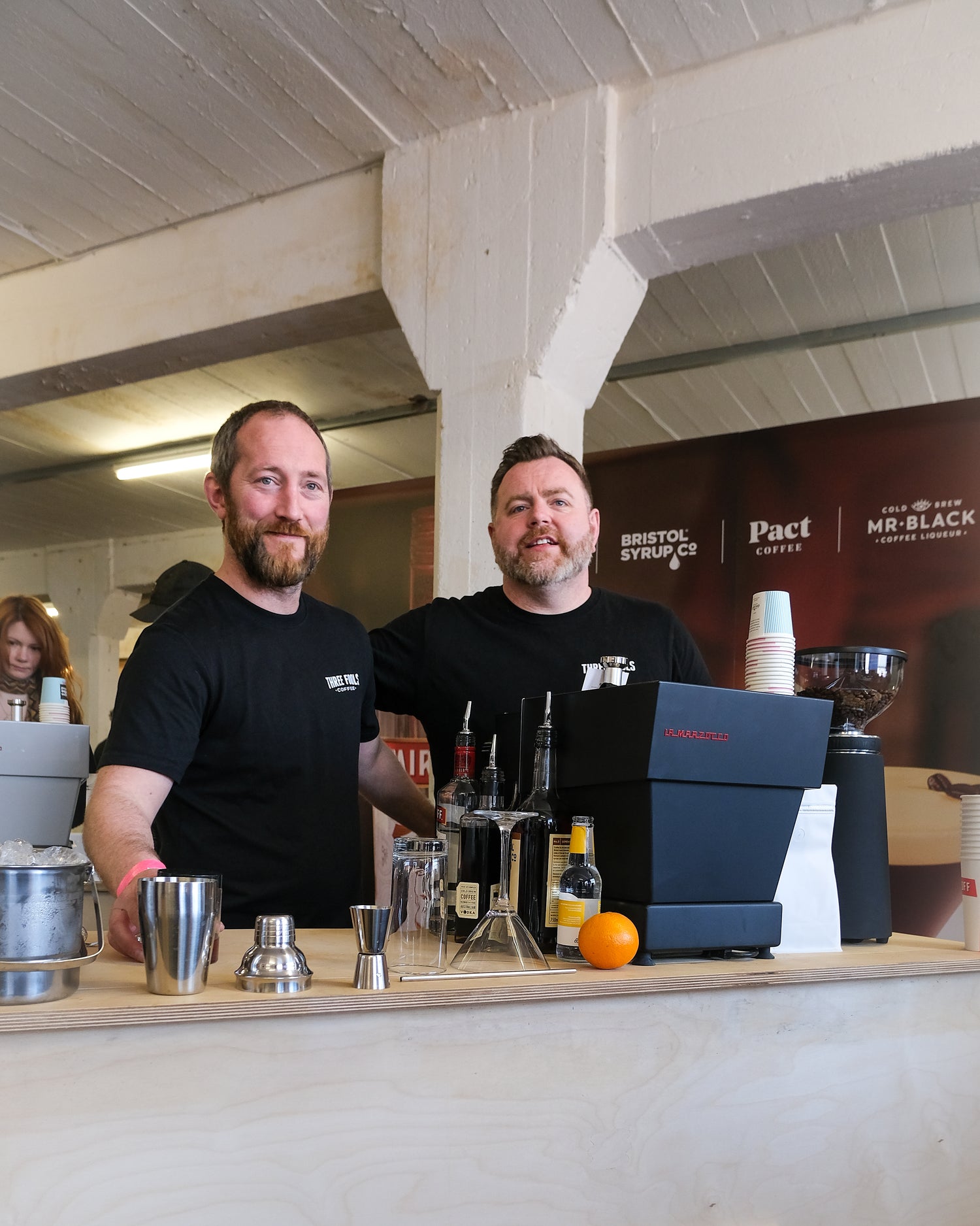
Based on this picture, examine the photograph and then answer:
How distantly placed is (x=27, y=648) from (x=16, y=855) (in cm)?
399

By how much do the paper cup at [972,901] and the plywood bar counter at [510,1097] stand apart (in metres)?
0.07

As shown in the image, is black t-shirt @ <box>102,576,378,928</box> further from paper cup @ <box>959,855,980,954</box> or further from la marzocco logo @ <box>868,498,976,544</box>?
la marzocco logo @ <box>868,498,976,544</box>

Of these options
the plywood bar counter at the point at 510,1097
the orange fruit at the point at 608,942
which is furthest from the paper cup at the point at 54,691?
the orange fruit at the point at 608,942

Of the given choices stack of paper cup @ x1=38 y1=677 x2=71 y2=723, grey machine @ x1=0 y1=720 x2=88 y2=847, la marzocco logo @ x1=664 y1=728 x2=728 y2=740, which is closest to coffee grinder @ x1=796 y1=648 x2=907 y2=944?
la marzocco logo @ x1=664 y1=728 x2=728 y2=740

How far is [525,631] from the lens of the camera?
2426 millimetres

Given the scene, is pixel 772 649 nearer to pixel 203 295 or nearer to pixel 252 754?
pixel 252 754

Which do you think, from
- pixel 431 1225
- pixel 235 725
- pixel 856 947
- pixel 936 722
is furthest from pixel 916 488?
pixel 431 1225

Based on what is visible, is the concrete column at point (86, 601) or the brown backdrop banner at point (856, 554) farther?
the concrete column at point (86, 601)

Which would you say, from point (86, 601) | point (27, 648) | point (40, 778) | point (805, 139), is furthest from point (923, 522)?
point (86, 601)

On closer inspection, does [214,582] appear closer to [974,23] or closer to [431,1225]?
[431,1225]

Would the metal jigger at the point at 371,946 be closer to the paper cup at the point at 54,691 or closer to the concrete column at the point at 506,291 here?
the paper cup at the point at 54,691

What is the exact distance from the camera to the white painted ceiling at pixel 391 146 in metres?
2.91

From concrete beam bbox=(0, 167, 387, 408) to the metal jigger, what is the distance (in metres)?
2.60

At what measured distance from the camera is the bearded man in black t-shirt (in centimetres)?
236
